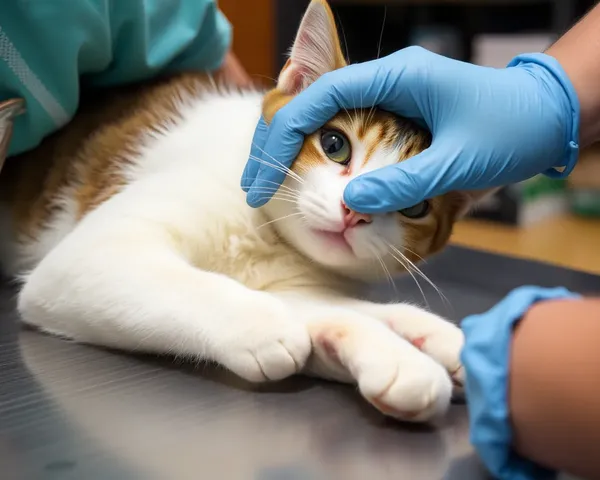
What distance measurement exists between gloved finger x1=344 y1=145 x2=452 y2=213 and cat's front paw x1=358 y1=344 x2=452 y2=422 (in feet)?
0.68

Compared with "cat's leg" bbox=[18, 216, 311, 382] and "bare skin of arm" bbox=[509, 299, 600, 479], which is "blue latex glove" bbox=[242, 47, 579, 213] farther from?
"bare skin of arm" bbox=[509, 299, 600, 479]

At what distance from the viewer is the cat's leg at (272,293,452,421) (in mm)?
728

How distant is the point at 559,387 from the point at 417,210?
49cm

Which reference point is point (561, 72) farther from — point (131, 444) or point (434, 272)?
point (131, 444)

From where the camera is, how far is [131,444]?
697mm

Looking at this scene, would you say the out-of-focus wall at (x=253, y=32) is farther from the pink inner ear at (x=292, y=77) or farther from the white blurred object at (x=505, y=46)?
the pink inner ear at (x=292, y=77)

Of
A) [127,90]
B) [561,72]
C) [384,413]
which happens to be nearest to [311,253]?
[384,413]

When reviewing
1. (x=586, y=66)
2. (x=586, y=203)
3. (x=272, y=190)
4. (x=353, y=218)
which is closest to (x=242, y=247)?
(x=272, y=190)

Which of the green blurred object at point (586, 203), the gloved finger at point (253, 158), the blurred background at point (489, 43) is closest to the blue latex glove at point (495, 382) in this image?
the gloved finger at point (253, 158)

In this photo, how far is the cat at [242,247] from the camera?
2.65ft

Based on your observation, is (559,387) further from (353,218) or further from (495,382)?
(353,218)

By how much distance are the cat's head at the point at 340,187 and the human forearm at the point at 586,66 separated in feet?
0.66

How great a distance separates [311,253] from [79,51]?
0.52m

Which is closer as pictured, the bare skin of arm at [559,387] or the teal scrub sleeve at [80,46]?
the bare skin of arm at [559,387]
